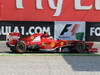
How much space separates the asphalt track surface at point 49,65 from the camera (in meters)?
12.0

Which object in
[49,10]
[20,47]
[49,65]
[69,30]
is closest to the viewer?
[49,65]

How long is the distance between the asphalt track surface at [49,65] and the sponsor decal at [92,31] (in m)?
6.41

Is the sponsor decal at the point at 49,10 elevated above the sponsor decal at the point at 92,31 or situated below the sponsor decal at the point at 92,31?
above

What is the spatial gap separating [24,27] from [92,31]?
3.60 metres

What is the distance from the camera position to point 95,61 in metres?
15.1

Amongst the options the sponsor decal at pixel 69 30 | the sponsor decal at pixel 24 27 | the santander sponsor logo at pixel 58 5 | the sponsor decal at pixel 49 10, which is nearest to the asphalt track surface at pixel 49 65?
the sponsor decal at pixel 69 30

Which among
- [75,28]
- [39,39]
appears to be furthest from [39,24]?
[39,39]

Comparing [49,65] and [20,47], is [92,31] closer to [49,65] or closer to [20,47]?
[20,47]

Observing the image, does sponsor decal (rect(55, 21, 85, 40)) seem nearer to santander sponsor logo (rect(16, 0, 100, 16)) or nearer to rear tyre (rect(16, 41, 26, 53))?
santander sponsor logo (rect(16, 0, 100, 16))

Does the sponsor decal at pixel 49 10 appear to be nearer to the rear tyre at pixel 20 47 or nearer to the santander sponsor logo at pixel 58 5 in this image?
the santander sponsor logo at pixel 58 5

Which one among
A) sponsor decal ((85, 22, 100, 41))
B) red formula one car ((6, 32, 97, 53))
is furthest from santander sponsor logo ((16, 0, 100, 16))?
red formula one car ((6, 32, 97, 53))

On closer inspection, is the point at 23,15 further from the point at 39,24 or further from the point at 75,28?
the point at 75,28

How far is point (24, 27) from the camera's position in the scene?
74.6 ft

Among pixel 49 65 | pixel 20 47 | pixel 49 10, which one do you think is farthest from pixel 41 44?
pixel 49 10
